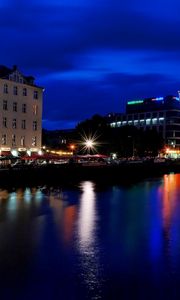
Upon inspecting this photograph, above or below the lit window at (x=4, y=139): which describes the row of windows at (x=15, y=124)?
above

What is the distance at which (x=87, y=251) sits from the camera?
24.9 m

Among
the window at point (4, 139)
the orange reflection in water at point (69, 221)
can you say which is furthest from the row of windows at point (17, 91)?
the orange reflection in water at point (69, 221)

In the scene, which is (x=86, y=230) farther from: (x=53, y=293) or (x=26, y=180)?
(x=26, y=180)

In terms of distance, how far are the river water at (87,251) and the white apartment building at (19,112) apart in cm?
4821

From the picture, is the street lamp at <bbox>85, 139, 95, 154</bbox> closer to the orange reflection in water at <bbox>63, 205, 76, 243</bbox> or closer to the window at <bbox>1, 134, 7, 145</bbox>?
the window at <bbox>1, 134, 7, 145</bbox>

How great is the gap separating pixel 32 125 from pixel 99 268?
256 feet

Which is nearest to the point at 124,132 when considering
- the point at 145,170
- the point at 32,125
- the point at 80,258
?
the point at 145,170

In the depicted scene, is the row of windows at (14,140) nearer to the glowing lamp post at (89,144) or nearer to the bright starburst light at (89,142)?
the glowing lamp post at (89,144)

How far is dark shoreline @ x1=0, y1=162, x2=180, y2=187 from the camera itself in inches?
2667

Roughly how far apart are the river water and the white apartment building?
48209 mm

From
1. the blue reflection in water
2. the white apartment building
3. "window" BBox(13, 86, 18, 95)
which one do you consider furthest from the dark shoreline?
the blue reflection in water

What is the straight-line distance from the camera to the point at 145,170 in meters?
117

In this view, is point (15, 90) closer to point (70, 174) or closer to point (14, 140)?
point (14, 140)

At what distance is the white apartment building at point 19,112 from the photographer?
91.9 metres
